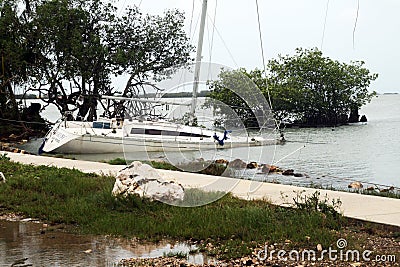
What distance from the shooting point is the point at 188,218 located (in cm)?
957

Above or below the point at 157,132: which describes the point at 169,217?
below

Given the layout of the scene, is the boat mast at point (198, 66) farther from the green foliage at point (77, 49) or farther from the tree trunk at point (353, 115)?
the tree trunk at point (353, 115)

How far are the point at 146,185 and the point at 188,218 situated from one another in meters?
1.39

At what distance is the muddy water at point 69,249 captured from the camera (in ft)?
25.5

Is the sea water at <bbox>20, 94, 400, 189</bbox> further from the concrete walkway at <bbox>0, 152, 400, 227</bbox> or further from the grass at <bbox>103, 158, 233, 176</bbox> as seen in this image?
the concrete walkway at <bbox>0, 152, 400, 227</bbox>

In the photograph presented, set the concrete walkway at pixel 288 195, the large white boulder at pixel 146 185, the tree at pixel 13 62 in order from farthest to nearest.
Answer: the tree at pixel 13 62, the large white boulder at pixel 146 185, the concrete walkway at pixel 288 195

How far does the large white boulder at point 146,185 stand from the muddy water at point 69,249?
5.43 feet

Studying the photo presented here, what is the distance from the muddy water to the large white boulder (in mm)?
1654

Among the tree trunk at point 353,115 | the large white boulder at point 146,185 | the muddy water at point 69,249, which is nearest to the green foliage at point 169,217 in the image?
the large white boulder at point 146,185

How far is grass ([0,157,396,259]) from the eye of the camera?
→ 27.7 ft

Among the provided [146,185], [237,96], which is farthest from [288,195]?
[237,96]

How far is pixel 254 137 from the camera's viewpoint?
2677 cm

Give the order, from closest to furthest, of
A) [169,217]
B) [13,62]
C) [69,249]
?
[69,249] < [169,217] < [13,62]

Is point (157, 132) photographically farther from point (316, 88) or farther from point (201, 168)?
point (316, 88)
